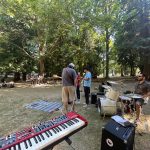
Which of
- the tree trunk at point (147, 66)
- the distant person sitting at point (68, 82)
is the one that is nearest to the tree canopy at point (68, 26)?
the tree trunk at point (147, 66)

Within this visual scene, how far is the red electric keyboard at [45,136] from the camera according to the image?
2392 millimetres

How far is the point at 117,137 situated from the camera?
3896 mm

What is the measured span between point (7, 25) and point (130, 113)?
16945 mm

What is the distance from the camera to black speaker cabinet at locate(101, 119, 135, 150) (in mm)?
3812

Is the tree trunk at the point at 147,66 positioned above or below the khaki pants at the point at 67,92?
above

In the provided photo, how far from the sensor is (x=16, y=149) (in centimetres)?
232

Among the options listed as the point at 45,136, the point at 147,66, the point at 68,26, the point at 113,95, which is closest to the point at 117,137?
the point at 45,136

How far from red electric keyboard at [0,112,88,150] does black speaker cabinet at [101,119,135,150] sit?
1.07 meters

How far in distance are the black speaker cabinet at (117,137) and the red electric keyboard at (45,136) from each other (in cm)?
107

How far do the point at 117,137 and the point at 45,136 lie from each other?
1.70 m

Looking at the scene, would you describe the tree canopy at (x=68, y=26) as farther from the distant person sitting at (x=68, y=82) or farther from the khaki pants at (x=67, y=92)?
the khaki pants at (x=67, y=92)

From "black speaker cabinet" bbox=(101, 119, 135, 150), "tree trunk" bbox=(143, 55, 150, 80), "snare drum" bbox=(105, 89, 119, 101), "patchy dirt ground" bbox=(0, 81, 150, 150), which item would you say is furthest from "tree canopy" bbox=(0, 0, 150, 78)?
"black speaker cabinet" bbox=(101, 119, 135, 150)

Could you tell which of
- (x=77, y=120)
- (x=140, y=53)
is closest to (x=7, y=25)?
(x=140, y=53)

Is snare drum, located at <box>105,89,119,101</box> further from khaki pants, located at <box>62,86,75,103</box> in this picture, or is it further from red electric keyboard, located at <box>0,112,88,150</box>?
red electric keyboard, located at <box>0,112,88,150</box>
